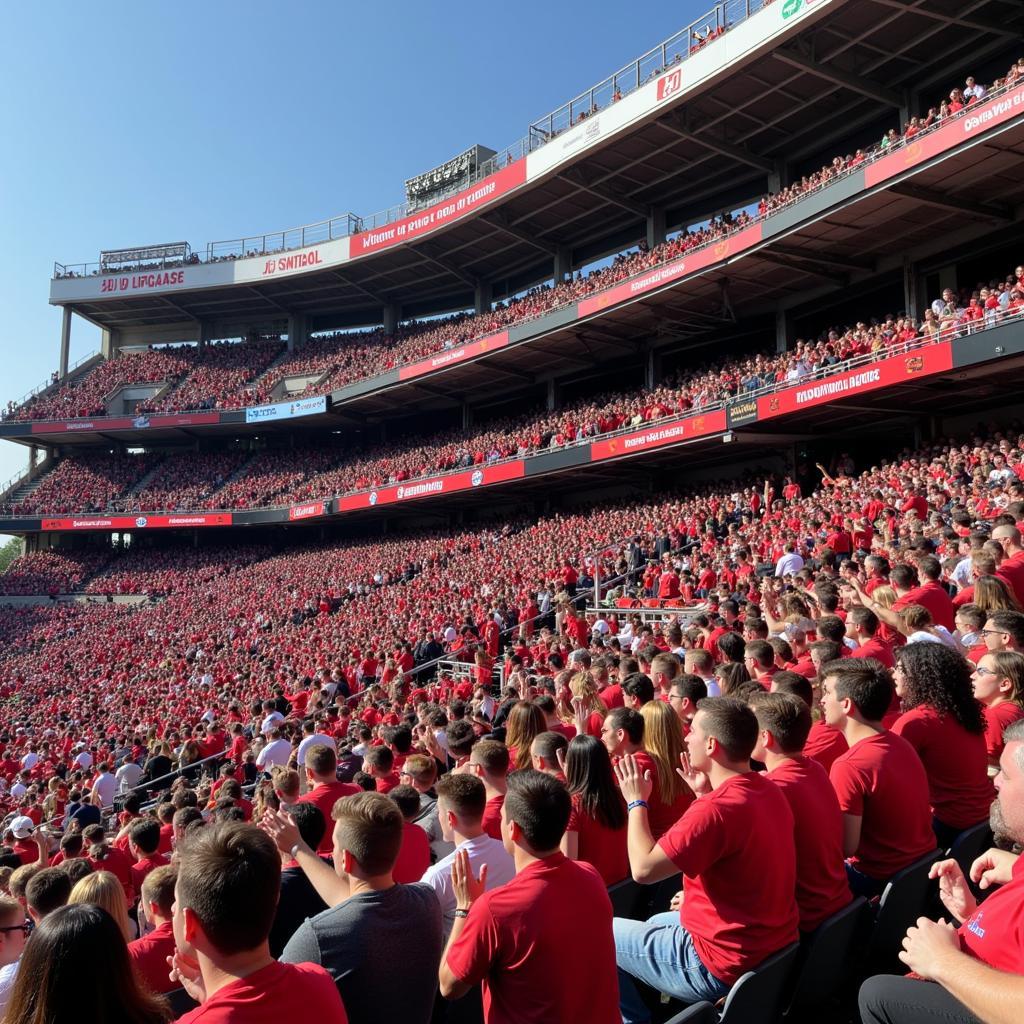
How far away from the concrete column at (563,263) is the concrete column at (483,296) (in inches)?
216

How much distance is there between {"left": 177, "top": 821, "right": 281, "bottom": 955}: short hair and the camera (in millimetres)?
2146

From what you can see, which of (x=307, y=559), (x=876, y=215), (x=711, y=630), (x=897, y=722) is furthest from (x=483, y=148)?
(x=897, y=722)

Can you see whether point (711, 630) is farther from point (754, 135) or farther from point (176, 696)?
point (754, 135)

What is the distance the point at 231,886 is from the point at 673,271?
24.5 m

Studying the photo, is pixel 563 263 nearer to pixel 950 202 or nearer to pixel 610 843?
pixel 950 202

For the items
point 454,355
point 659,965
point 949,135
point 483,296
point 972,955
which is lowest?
point 659,965

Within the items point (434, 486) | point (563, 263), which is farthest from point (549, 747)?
point (563, 263)

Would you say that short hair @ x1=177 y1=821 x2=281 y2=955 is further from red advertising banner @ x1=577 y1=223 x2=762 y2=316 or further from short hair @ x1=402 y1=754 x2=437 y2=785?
red advertising banner @ x1=577 y1=223 x2=762 y2=316

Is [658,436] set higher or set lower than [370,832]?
higher

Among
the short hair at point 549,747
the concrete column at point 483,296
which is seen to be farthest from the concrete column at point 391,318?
the short hair at point 549,747

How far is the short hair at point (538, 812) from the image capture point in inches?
110

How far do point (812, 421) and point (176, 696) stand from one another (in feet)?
62.2

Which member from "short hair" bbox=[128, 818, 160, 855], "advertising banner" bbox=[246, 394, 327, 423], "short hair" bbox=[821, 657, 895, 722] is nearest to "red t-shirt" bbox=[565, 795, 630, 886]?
"short hair" bbox=[821, 657, 895, 722]

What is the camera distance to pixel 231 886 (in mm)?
2166
